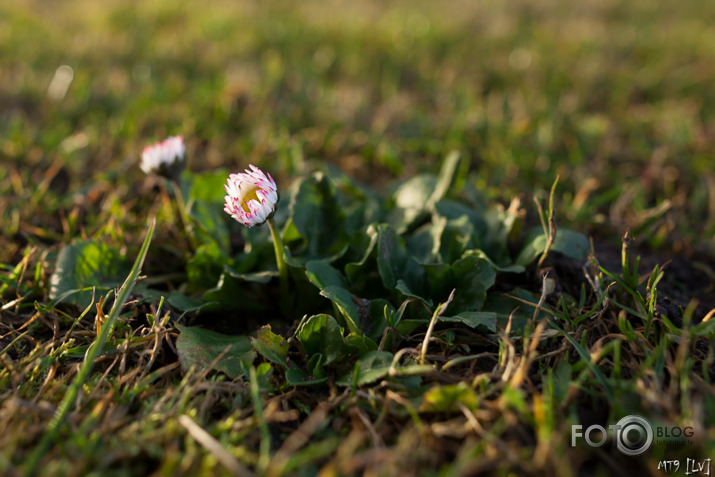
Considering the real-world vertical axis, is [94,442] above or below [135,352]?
above

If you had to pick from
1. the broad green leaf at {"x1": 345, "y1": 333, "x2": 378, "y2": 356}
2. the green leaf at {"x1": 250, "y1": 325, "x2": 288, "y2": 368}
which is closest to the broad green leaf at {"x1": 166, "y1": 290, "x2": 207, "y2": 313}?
the green leaf at {"x1": 250, "y1": 325, "x2": 288, "y2": 368}

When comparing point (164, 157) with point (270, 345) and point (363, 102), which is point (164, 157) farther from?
point (363, 102)

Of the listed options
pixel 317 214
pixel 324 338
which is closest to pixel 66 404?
pixel 324 338

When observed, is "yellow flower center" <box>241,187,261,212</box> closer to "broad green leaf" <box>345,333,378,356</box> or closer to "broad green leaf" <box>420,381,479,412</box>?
"broad green leaf" <box>345,333,378,356</box>

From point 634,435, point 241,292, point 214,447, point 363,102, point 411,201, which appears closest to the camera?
point 214,447

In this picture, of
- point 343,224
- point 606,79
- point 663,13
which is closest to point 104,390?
point 343,224

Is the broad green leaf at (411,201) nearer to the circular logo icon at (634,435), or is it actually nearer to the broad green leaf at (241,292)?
the broad green leaf at (241,292)

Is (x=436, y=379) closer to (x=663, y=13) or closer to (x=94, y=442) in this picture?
(x=94, y=442)
